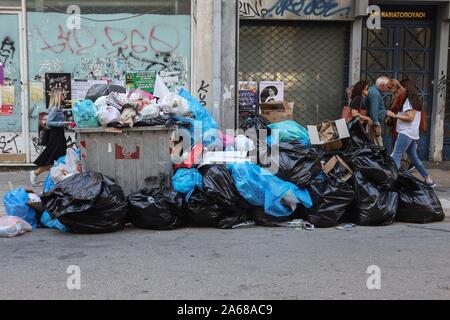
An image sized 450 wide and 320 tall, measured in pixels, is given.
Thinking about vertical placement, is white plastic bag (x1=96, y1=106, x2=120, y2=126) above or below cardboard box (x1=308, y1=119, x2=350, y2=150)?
above

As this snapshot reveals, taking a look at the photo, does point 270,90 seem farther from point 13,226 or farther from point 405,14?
point 13,226

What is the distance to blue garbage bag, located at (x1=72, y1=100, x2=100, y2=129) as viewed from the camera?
6094 millimetres

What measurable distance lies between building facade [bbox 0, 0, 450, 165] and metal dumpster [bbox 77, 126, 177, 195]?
2.97m

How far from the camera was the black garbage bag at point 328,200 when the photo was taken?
5863mm

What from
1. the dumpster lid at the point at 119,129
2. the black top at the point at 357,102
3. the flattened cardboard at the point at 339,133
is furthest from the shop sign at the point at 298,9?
the dumpster lid at the point at 119,129

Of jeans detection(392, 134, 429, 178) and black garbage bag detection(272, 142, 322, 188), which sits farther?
jeans detection(392, 134, 429, 178)

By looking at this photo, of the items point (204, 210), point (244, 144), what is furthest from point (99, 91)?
point (204, 210)

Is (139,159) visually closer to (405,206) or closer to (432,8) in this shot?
(405,206)

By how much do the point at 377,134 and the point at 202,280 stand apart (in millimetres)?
5106

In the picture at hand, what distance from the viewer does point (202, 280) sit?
13.6 ft

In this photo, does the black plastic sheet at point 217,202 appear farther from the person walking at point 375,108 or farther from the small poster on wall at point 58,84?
the small poster on wall at point 58,84

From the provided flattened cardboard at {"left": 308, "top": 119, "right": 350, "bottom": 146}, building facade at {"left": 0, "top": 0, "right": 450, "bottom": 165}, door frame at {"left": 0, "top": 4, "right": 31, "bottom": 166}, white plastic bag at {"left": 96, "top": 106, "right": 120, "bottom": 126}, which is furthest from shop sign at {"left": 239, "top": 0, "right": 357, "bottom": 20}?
white plastic bag at {"left": 96, "top": 106, "right": 120, "bottom": 126}

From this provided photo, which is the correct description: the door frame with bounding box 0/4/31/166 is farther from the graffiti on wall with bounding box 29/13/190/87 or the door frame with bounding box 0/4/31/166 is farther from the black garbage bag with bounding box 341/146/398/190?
the black garbage bag with bounding box 341/146/398/190

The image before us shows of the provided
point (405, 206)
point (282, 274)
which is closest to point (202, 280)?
point (282, 274)
